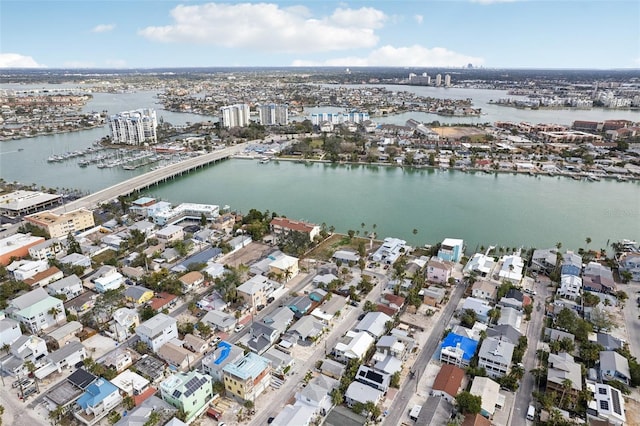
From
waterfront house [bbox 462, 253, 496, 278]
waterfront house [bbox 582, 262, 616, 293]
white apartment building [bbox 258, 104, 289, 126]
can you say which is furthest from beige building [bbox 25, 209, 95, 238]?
white apartment building [bbox 258, 104, 289, 126]

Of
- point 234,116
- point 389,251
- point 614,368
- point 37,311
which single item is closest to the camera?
point 614,368

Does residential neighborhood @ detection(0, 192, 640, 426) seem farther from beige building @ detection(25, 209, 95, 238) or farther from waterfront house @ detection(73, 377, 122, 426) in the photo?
beige building @ detection(25, 209, 95, 238)

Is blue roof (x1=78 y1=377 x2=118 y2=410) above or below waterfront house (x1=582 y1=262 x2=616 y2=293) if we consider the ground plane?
below

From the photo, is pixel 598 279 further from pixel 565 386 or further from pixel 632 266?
pixel 565 386

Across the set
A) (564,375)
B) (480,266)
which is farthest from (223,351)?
(480,266)

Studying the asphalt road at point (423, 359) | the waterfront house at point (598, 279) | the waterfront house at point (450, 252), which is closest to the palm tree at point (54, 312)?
the asphalt road at point (423, 359)

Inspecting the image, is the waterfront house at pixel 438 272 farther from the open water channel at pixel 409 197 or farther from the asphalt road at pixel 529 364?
the open water channel at pixel 409 197
